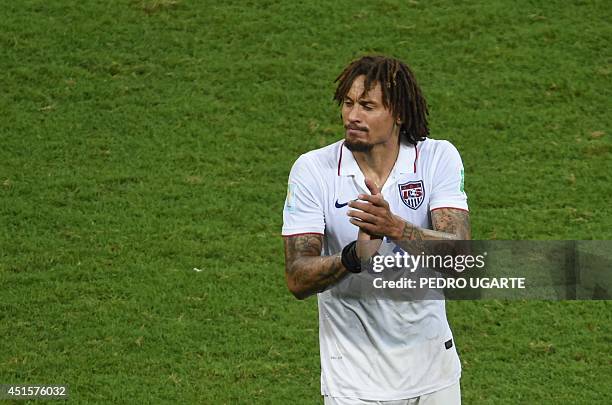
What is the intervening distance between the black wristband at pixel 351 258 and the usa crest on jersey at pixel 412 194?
0.45 metres

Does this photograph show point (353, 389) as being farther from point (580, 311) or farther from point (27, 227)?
point (27, 227)

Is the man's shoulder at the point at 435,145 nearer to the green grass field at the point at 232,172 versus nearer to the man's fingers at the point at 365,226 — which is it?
the man's fingers at the point at 365,226

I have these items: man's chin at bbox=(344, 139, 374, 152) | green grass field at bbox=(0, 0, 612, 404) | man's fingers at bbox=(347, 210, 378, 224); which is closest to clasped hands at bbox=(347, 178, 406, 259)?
man's fingers at bbox=(347, 210, 378, 224)

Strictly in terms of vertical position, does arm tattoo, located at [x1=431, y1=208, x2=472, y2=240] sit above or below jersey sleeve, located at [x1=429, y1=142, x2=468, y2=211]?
below

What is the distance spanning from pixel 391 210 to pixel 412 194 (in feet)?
0.46

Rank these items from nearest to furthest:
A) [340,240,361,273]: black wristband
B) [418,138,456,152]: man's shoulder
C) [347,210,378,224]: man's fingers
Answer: [347,210,378,224]: man's fingers < [340,240,361,273]: black wristband < [418,138,456,152]: man's shoulder

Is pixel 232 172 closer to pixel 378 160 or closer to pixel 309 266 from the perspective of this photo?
pixel 378 160

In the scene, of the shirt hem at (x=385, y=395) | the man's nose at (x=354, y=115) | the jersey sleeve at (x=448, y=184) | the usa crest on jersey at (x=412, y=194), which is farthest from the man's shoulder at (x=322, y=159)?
the shirt hem at (x=385, y=395)

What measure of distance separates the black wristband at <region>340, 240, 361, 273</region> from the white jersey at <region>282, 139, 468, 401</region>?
324 mm

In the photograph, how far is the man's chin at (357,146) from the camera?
5055 millimetres

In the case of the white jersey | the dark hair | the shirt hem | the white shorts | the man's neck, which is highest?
the dark hair

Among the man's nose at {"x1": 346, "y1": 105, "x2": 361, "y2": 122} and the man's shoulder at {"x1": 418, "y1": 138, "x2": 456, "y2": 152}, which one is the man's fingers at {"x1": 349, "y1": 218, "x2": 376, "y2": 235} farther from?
the man's shoulder at {"x1": 418, "y1": 138, "x2": 456, "y2": 152}

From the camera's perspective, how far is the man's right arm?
4.72 metres

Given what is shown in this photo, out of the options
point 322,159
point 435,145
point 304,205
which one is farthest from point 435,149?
point 304,205
